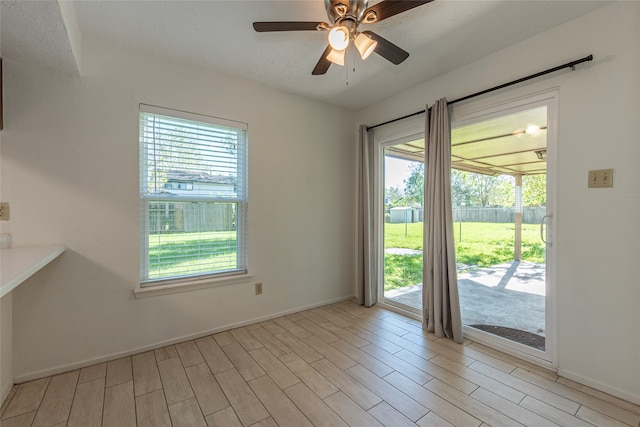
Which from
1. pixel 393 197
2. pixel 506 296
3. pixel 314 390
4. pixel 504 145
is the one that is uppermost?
pixel 504 145

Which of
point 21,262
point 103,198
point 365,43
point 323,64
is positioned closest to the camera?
point 21,262

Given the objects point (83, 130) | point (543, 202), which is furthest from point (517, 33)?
point (83, 130)

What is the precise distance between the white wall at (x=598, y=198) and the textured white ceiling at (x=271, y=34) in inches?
Result: 8.6

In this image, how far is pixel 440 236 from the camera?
2633mm

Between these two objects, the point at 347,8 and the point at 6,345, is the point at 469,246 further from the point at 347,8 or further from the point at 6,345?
the point at 6,345

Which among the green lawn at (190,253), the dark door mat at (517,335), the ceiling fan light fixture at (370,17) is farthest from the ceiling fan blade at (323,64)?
the dark door mat at (517,335)

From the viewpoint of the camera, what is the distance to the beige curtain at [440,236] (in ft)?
8.38

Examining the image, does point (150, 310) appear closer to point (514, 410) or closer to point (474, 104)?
point (514, 410)

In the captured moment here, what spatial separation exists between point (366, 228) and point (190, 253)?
2.03 meters

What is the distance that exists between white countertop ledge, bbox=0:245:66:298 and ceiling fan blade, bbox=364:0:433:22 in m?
2.09

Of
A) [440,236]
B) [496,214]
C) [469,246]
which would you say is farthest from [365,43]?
[469,246]

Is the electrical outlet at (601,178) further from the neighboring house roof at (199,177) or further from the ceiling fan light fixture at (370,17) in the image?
the neighboring house roof at (199,177)

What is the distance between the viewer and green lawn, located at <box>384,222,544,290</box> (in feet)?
7.66

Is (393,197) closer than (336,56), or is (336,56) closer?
(336,56)
